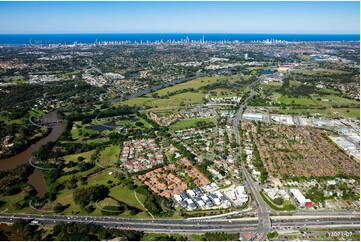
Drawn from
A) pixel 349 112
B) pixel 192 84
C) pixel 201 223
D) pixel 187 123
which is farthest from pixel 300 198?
pixel 192 84

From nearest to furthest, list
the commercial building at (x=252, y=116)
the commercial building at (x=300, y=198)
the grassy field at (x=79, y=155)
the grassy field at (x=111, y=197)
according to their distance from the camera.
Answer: the grassy field at (x=111, y=197) < the commercial building at (x=300, y=198) < the grassy field at (x=79, y=155) < the commercial building at (x=252, y=116)

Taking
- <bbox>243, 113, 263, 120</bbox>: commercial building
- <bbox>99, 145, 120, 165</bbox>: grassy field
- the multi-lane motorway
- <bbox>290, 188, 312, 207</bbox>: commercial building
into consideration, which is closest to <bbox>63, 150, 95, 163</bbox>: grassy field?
<bbox>99, 145, 120, 165</bbox>: grassy field

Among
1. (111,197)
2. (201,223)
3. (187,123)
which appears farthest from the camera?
(187,123)

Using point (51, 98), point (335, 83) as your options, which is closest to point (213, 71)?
point (335, 83)

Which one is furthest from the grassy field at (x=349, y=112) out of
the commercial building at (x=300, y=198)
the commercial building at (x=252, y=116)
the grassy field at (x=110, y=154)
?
the grassy field at (x=110, y=154)

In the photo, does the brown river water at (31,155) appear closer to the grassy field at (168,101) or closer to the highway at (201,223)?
the highway at (201,223)

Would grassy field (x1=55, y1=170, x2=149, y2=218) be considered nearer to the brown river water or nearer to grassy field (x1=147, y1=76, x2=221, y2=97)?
the brown river water

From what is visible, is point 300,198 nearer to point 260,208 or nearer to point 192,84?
point 260,208

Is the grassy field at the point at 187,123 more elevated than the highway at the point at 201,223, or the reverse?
the grassy field at the point at 187,123
